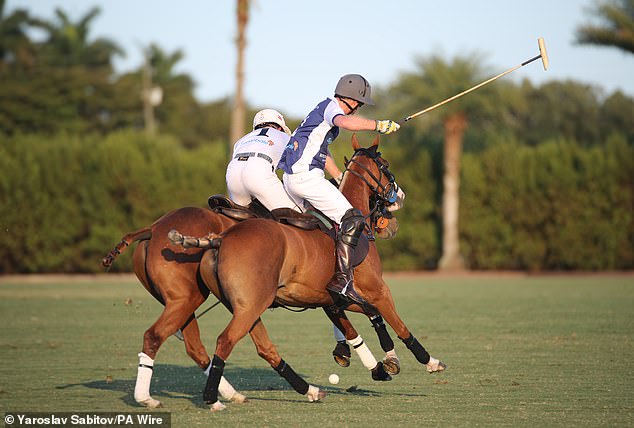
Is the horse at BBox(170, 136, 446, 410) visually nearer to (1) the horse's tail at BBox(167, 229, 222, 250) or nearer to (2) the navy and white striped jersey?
(1) the horse's tail at BBox(167, 229, 222, 250)

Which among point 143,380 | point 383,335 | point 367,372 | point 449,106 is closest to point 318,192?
point 383,335

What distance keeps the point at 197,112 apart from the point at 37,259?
41542mm

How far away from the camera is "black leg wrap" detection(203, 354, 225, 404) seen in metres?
7.71

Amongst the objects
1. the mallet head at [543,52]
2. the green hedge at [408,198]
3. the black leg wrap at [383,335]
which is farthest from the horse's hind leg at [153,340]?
the green hedge at [408,198]

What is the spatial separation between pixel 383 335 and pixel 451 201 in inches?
A: 829

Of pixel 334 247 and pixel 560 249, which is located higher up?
pixel 334 247

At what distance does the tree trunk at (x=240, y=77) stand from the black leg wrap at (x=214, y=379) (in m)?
23.5

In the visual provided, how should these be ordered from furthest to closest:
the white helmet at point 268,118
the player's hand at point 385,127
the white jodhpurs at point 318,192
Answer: the white helmet at point 268,118 → the white jodhpurs at point 318,192 → the player's hand at point 385,127

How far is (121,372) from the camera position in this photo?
10.7m

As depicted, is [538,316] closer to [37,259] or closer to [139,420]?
[139,420]

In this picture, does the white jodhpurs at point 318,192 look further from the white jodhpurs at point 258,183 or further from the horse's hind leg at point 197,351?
the horse's hind leg at point 197,351

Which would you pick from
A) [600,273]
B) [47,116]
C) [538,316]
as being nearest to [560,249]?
[600,273]

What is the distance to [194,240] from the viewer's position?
7.76 meters

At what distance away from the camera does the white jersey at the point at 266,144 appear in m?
9.25
